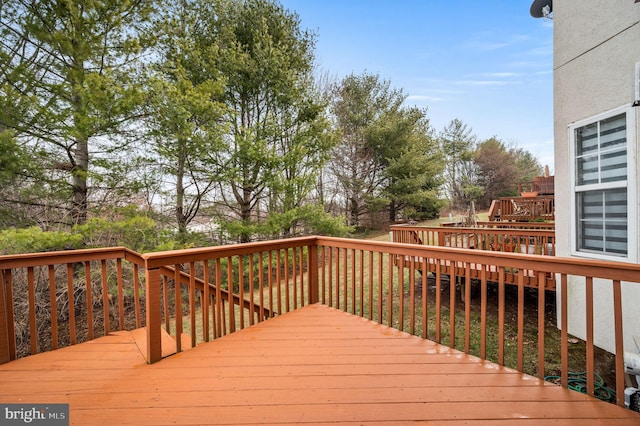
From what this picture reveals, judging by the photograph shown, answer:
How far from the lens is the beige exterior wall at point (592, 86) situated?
115 inches

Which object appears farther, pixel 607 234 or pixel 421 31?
pixel 421 31

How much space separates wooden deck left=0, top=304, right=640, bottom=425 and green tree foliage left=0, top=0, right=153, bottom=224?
13.9ft

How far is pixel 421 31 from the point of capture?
848cm

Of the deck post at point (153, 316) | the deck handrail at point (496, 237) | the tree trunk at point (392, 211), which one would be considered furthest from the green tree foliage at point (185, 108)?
the tree trunk at point (392, 211)

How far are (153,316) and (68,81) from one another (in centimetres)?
522

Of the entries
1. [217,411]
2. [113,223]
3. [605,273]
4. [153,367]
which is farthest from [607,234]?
[113,223]

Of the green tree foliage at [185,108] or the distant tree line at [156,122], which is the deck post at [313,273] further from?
the green tree foliage at [185,108]

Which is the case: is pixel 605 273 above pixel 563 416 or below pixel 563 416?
above

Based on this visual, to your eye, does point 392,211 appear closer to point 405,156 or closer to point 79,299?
point 405,156

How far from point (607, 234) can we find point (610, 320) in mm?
1002

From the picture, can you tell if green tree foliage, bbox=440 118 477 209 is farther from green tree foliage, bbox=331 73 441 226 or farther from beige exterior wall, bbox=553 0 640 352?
beige exterior wall, bbox=553 0 640 352

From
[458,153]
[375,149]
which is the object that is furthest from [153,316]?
[458,153]

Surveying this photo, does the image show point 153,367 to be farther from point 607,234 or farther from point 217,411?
point 607,234

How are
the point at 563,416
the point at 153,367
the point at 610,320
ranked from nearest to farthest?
1. the point at 563,416
2. the point at 153,367
3. the point at 610,320
